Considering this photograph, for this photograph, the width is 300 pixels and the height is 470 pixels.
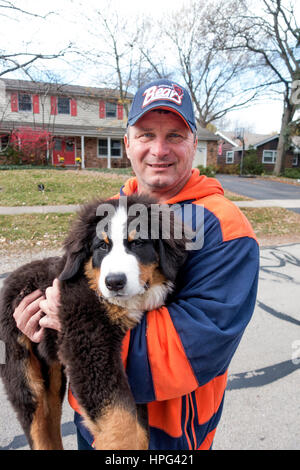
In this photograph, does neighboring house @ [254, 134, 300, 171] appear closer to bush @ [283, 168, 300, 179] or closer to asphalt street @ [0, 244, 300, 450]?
bush @ [283, 168, 300, 179]

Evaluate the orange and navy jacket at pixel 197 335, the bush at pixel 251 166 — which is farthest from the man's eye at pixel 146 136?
the bush at pixel 251 166

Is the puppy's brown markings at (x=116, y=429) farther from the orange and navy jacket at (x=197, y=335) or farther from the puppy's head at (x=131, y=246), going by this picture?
the puppy's head at (x=131, y=246)

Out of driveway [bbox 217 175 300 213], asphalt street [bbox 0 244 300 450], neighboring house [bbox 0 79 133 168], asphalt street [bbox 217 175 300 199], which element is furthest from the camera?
neighboring house [bbox 0 79 133 168]

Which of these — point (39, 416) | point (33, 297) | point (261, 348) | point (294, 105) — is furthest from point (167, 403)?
point (294, 105)

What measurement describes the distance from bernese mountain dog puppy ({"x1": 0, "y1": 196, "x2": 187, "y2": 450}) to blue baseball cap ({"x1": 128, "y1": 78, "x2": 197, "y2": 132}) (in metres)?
0.57

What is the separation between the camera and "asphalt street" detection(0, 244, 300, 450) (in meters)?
2.62

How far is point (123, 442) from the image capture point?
1459mm

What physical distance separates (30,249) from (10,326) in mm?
5788

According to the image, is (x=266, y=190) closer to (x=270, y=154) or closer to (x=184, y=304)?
(x=184, y=304)

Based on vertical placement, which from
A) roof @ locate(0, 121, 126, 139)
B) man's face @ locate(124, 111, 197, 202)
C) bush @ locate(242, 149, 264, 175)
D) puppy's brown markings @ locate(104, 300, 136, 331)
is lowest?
puppy's brown markings @ locate(104, 300, 136, 331)

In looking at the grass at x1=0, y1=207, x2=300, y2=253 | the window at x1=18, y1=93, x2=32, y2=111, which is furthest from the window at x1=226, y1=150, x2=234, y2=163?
the grass at x1=0, y1=207, x2=300, y2=253

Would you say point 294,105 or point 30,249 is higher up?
point 294,105

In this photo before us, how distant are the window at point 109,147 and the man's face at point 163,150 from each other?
91.6ft

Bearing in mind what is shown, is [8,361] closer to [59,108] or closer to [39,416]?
[39,416]
